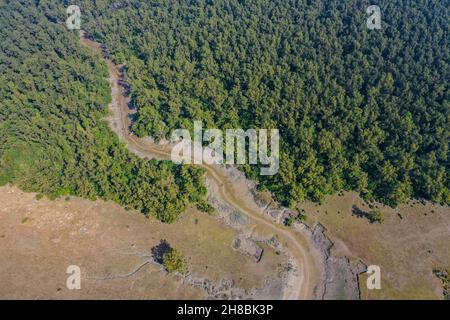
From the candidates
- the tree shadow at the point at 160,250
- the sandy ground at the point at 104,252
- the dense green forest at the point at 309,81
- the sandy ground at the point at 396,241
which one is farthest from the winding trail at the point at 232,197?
the tree shadow at the point at 160,250

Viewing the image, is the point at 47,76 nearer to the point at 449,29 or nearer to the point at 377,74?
the point at 377,74

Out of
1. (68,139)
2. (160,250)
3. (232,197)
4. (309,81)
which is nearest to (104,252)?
(160,250)

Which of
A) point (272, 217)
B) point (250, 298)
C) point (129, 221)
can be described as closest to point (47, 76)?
point (129, 221)

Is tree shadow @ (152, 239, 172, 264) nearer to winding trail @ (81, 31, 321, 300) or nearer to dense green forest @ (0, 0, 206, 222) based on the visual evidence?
dense green forest @ (0, 0, 206, 222)

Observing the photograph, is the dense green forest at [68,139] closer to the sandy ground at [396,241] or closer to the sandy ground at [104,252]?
the sandy ground at [104,252]

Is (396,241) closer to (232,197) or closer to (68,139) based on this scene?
(232,197)

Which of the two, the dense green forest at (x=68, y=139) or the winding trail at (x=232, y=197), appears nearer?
the winding trail at (x=232, y=197)
